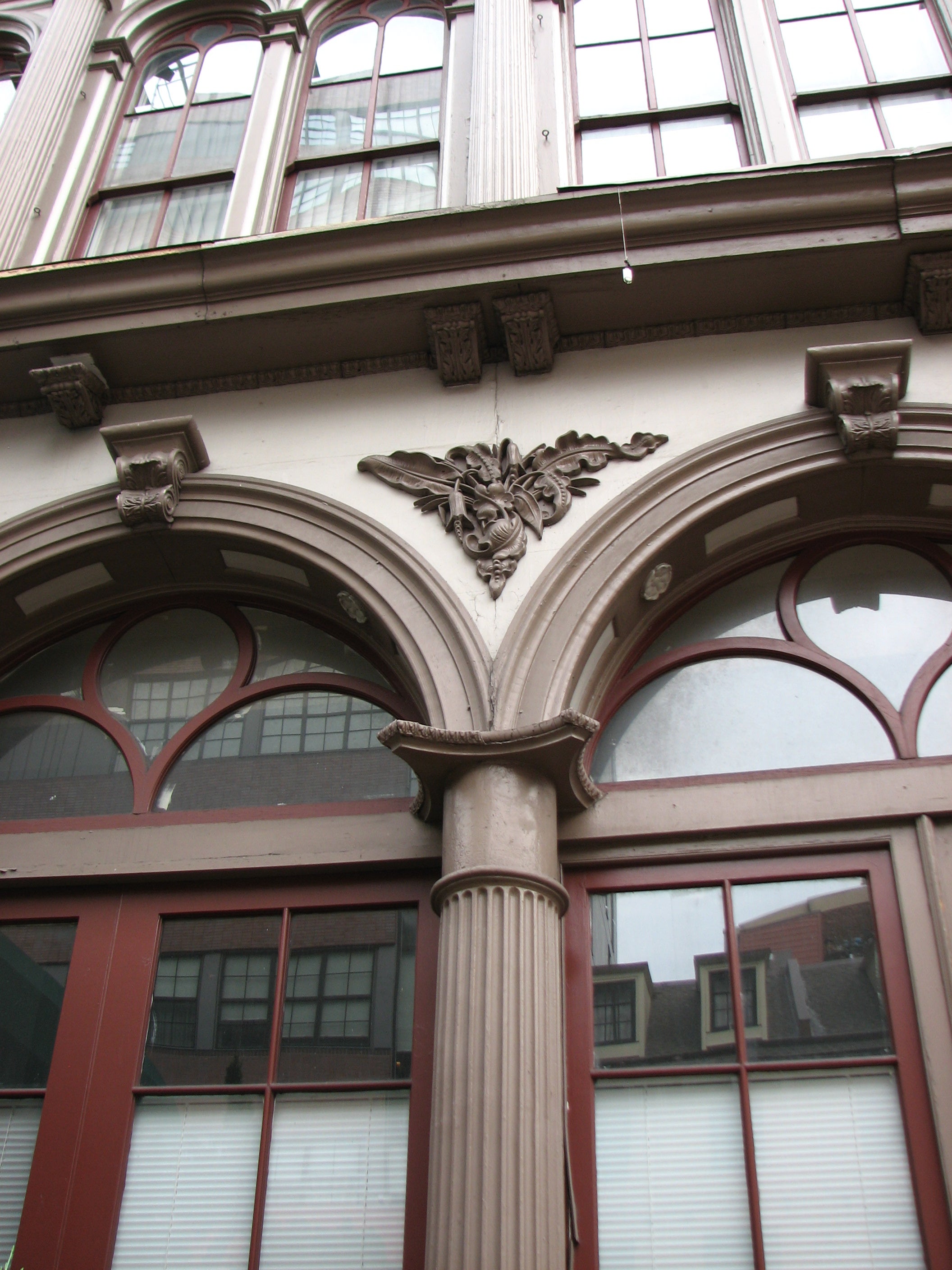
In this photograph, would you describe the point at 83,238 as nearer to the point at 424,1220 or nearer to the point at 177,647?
the point at 177,647

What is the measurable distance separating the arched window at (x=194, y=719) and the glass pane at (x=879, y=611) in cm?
211

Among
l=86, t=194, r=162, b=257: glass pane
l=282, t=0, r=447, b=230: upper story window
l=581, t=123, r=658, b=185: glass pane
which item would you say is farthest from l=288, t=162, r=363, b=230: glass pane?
l=581, t=123, r=658, b=185: glass pane

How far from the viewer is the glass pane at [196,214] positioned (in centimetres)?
721

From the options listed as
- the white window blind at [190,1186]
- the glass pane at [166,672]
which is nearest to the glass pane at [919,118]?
the glass pane at [166,672]

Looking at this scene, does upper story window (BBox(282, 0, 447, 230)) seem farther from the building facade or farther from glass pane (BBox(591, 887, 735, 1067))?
glass pane (BBox(591, 887, 735, 1067))

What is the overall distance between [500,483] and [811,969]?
259 cm

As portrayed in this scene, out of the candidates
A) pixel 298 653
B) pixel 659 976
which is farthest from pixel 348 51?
pixel 659 976

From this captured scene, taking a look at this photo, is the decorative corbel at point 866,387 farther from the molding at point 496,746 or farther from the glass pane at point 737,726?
the molding at point 496,746

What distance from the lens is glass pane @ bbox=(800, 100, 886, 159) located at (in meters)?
6.66

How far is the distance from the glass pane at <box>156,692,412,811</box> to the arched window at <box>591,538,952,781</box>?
3.63ft

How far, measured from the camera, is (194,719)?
5418mm

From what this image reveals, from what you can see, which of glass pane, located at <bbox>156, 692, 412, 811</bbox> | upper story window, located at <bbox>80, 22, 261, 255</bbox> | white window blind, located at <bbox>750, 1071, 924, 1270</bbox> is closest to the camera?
white window blind, located at <bbox>750, 1071, 924, 1270</bbox>

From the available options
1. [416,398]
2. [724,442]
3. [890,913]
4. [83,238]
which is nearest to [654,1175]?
[890,913]

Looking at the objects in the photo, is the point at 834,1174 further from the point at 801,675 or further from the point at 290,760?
the point at 290,760
